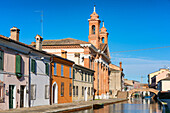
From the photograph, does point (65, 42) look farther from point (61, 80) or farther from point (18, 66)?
point (18, 66)

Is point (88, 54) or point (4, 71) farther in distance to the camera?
point (88, 54)

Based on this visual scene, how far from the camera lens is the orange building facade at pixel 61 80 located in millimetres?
35156

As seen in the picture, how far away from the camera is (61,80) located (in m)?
37.4

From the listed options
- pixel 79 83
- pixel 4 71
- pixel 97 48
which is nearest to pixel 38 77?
pixel 4 71

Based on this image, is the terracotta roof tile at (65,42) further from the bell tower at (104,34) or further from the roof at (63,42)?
the bell tower at (104,34)

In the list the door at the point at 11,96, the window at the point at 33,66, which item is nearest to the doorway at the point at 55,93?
the window at the point at 33,66

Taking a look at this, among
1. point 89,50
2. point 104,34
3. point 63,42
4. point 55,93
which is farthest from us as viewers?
point 104,34

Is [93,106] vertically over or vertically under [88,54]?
under

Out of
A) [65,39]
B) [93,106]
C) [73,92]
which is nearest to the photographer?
[93,106]

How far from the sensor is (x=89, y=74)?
52625mm

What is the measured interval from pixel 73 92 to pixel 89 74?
10.4 metres

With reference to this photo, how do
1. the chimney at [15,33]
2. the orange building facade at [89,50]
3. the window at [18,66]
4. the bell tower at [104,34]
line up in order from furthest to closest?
the bell tower at [104,34] → the orange building facade at [89,50] → the chimney at [15,33] → the window at [18,66]

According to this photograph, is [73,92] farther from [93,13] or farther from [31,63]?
[93,13]

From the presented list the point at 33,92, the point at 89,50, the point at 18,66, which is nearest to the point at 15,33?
the point at 18,66
